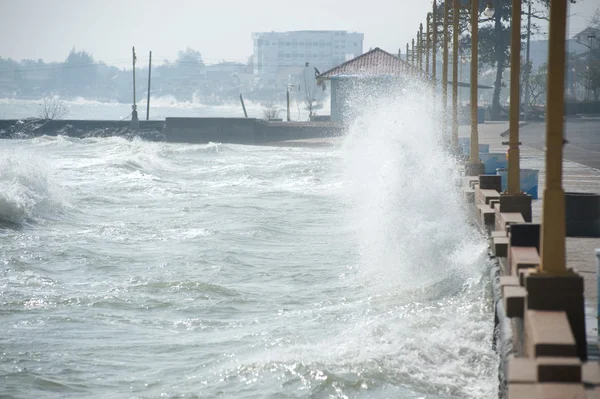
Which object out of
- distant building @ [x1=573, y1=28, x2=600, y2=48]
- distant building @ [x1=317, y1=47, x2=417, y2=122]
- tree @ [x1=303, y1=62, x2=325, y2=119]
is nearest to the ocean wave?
distant building @ [x1=317, y1=47, x2=417, y2=122]

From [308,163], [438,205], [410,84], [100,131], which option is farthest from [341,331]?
[100,131]

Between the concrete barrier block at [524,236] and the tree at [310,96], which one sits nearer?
the concrete barrier block at [524,236]

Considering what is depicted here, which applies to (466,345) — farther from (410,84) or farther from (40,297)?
(410,84)

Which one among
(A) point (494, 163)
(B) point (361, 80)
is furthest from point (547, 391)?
(B) point (361, 80)

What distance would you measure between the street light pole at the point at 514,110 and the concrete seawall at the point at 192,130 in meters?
40.3

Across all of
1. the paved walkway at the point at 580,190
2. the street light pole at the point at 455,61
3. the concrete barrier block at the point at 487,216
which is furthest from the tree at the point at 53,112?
the concrete barrier block at the point at 487,216

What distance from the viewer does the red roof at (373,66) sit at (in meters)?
50.3

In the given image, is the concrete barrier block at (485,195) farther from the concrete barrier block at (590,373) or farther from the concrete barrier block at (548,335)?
the concrete barrier block at (590,373)

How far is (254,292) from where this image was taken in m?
11.9

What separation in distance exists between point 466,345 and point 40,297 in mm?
5699

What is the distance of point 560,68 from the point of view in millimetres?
5512

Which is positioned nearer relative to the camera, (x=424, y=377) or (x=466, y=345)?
(x=424, y=377)

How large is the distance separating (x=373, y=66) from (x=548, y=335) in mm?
47184

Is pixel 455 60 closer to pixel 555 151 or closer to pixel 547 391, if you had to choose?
pixel 555 151
